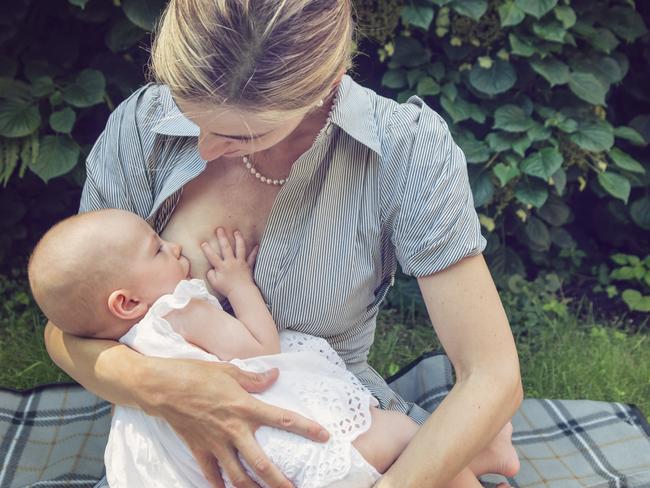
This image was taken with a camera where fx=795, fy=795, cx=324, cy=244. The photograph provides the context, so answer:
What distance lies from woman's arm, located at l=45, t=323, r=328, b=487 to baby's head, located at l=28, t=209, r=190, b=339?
0.15 meters

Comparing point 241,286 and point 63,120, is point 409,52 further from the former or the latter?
point 241,286

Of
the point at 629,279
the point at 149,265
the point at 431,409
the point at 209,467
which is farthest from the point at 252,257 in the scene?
the point at 629,279

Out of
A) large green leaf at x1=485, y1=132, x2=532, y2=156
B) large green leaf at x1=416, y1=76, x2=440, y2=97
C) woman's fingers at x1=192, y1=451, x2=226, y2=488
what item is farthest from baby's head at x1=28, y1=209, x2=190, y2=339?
large green leaf at x1=485, y1=132, x2=532, y2=156

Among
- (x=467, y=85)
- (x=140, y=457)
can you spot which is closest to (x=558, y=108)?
(x=467, y=85)

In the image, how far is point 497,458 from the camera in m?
2.10

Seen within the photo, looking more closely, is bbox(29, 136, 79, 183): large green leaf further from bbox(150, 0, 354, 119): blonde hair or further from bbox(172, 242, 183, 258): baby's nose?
bbox(150, 0, 354, 119): blonde hair

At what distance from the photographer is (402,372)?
9.55 feet

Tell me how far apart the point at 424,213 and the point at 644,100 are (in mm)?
2348

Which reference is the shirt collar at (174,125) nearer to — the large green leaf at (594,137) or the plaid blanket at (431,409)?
the plaid blanket at (431,409)

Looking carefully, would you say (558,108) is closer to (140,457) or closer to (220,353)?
(220,353)

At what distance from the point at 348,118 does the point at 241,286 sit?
1.54ft

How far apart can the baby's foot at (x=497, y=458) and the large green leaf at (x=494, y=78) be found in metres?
1.56

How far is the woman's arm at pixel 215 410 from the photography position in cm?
170

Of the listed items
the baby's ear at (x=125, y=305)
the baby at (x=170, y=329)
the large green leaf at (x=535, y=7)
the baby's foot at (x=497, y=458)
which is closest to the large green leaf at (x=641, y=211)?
the large green leaf at (x=535, y=7)
